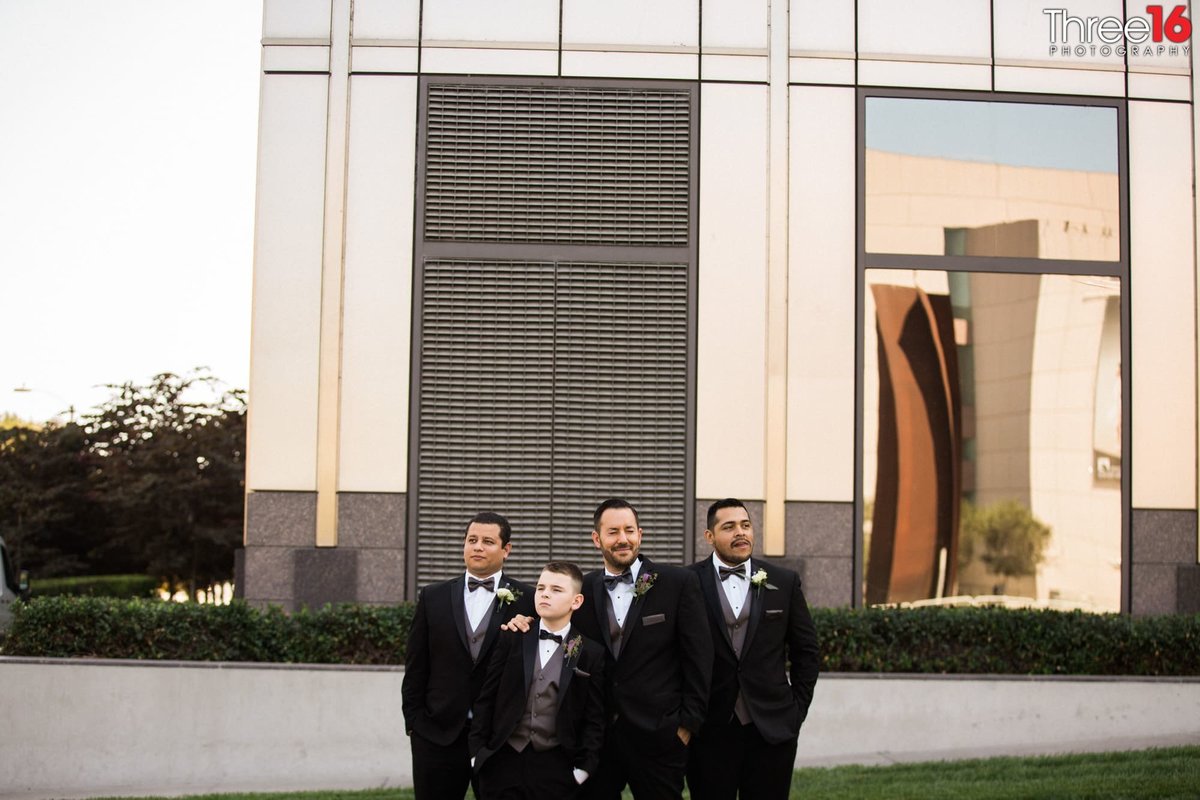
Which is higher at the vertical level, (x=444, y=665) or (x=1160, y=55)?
(x=1160, y=55)

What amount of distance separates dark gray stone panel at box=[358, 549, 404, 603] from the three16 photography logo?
28.9 ft

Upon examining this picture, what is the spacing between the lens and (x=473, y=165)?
533 inches

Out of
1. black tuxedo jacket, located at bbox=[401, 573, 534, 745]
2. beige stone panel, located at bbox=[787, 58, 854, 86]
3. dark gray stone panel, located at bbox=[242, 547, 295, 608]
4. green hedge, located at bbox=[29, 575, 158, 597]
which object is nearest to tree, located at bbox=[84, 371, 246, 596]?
green hedge, located at bbox=[29, 575, 158, 597]

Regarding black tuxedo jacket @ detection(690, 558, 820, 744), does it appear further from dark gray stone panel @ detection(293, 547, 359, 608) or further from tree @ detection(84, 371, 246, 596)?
tree @ detection(84, 371, 246, 596)

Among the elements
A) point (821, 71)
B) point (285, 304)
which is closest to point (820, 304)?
point (821, 71)

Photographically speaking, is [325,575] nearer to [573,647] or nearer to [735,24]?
[735,24]

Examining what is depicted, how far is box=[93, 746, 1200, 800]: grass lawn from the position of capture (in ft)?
28.6

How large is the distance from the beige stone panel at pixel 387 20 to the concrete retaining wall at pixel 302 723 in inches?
262

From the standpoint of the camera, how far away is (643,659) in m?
6.10

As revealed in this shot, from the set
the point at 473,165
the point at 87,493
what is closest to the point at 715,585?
the point at 473,165

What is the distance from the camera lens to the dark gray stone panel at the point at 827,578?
526 inches

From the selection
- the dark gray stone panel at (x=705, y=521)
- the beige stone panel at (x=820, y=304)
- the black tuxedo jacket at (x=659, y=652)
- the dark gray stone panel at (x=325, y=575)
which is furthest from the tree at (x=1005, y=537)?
the black tuxedo jacket at (x=659, y=652)

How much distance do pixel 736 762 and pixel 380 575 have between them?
7.51 metres

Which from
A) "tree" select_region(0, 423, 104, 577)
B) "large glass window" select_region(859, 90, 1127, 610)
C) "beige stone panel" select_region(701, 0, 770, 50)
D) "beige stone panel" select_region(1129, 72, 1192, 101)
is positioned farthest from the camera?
"tree" select_region(0, 423, 104, 577)
